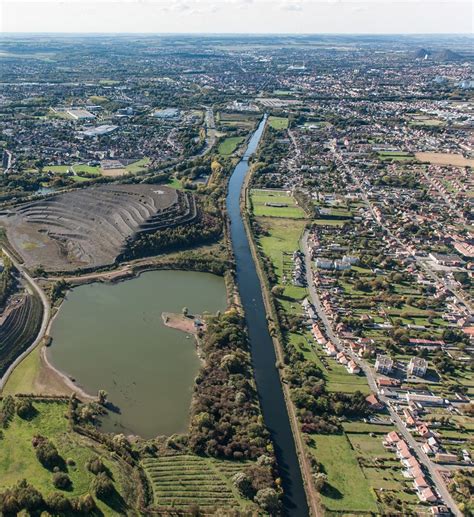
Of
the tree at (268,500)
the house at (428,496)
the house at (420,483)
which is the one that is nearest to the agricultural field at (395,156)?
the house at (420,483)

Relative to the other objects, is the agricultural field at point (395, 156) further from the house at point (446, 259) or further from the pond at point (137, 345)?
the pond at point (137, 345)

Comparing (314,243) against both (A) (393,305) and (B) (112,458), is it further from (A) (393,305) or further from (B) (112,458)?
(B) (112,458)


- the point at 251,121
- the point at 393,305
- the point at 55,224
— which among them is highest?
the point at 251,121

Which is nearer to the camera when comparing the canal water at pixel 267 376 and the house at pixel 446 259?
the canal water at pixel 267 376

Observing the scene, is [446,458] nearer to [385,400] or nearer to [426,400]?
[426,400]

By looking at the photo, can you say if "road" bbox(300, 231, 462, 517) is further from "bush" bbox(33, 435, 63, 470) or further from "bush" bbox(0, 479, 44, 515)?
"bush" bbox(0, 479, 44, 515)

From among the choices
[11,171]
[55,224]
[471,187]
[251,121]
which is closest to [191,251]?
[55,224]

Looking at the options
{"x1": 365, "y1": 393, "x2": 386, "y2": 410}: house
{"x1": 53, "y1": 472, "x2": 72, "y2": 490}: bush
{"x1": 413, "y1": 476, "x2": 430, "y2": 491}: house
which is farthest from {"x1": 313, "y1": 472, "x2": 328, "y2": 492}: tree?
{"x1": 53, "y1": 472, "x2": 72, "y2": 490}: bush
